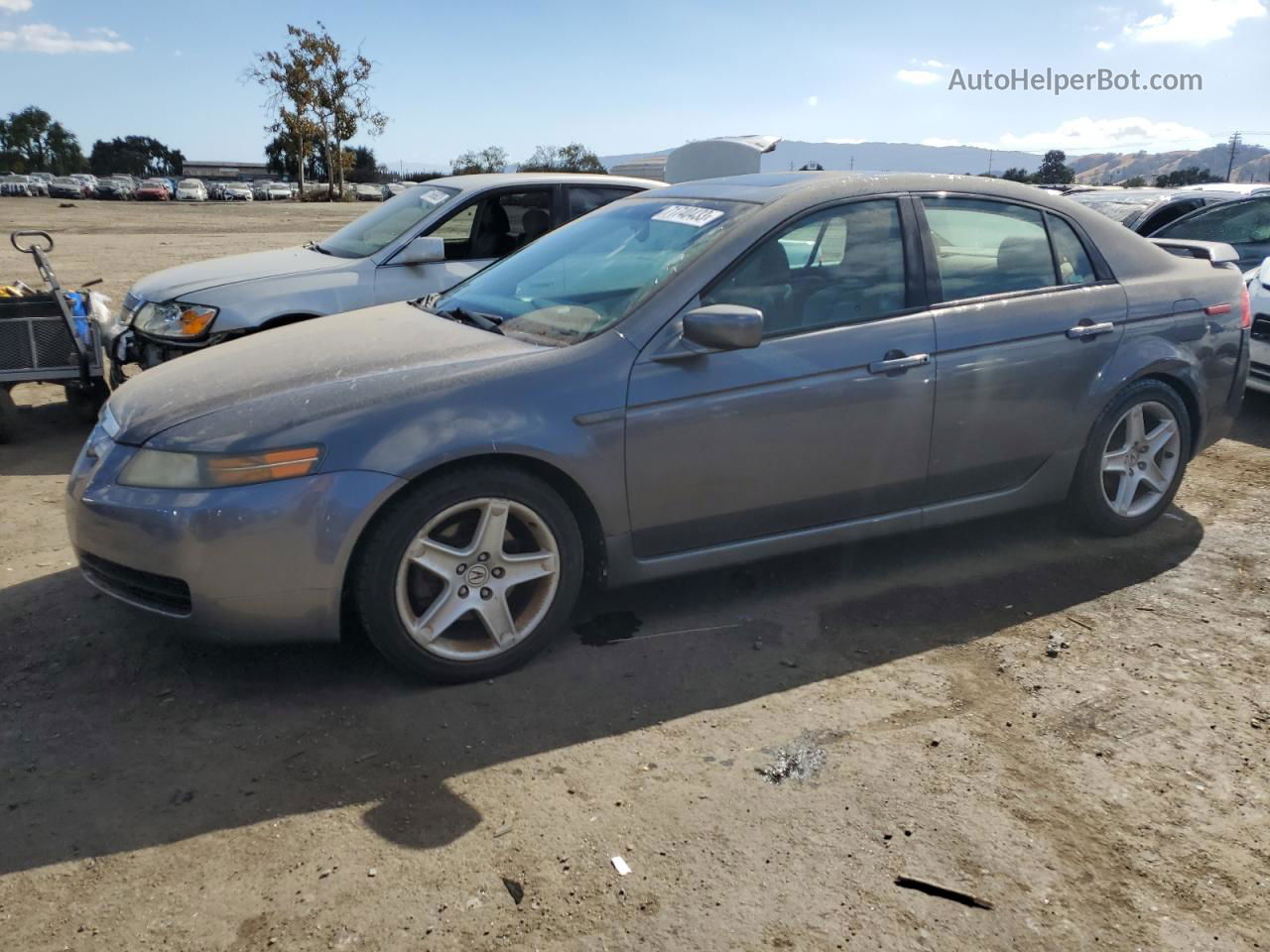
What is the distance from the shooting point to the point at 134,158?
10419 cm

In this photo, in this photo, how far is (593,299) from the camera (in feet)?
13.0

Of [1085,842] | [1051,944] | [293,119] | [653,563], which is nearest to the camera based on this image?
[1051,944]

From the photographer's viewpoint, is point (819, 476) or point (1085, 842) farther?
point (819, 476)

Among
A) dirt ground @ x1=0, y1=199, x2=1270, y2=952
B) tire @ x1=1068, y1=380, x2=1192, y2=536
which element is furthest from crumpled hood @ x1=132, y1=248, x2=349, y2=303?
tire @ x1=1068, y1=380, x2=1192, y2=536

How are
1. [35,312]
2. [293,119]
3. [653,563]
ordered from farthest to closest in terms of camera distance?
[293,119] < [35,312] < [653,563]

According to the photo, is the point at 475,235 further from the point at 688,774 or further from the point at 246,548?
the point at 688,774

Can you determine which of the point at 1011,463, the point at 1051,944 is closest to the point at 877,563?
the point at 1011,463

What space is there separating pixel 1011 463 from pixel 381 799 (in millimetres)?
2937

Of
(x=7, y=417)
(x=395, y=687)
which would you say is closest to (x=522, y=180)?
(x=7, y=417)

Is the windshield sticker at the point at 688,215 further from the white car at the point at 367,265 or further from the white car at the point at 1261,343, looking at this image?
the white car at the point at 1261,343

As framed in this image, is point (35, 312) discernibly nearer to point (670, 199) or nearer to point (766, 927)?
point (670, 199)

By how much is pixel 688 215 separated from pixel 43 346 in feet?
15.3

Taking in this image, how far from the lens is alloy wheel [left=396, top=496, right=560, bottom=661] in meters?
3.41

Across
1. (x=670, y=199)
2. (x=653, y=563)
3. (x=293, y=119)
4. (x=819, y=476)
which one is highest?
(x=293, y=119)
